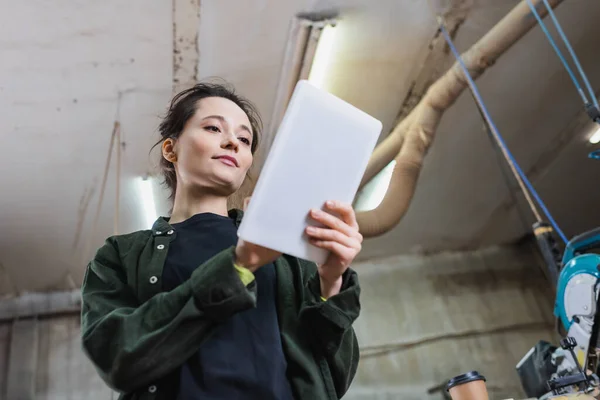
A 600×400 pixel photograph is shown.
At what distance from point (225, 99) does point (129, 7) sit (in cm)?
123

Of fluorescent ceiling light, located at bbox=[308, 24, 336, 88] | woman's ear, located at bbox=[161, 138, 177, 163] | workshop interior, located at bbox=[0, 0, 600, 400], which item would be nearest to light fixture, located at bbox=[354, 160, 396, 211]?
workshop interior, located at bbox=[0, 0, 600, 400]

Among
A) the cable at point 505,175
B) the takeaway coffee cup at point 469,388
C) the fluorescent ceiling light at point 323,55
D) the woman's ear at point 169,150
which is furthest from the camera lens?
the cable at point 505,175

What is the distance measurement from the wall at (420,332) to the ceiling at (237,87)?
0.36 metres

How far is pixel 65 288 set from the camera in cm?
344

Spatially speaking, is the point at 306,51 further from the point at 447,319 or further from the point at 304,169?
the point at 447,319

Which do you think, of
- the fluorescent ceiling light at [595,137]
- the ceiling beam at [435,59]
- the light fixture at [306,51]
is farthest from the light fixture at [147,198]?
the fluorescent ceiling light at [595,137]

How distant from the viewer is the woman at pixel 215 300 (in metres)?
0.54

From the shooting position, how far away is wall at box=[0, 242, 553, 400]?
3109 millimetres

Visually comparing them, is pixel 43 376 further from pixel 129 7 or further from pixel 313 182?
pixel 313 182

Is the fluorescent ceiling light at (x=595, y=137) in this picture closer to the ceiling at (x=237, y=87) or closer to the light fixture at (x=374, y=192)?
the ceiling at (x=237, y=87)

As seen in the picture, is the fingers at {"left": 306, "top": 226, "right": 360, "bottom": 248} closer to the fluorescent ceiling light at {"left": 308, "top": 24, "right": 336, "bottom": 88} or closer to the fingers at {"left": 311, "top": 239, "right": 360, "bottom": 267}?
the fingers at {"left": 311, "top": 239, "right": 360, "bottom": 267}

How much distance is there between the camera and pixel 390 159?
238 centimetres

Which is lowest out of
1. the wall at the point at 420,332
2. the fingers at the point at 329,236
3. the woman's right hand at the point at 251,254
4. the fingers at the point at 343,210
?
the wall at the point at 420,332

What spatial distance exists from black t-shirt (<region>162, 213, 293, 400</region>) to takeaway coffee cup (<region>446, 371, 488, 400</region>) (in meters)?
0.63
